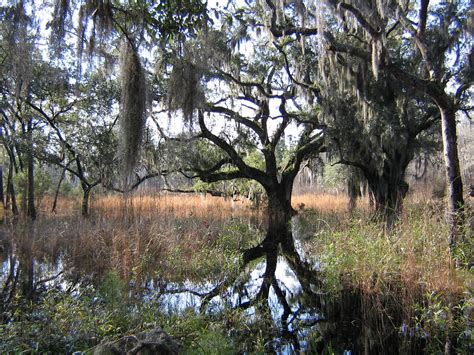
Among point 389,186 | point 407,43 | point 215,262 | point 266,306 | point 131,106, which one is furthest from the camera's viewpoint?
point 389,186

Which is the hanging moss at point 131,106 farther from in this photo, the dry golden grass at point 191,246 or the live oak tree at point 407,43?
the live oak tree at point 407,43

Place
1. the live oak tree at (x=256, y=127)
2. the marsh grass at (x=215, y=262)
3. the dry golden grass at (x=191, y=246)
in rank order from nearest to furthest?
1. the marsh grass at (x=215, y=262)
2. the dry golden grass at (x=191, y=246)
3. the live oak tree at (x=256, y=127)

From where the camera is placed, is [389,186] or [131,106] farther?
[389,186]

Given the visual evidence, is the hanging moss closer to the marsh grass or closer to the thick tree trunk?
the marsh grass

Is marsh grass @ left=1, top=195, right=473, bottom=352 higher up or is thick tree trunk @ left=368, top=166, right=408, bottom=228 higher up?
thick tree trunk @ left=368, top=166, right=408, bottom=228

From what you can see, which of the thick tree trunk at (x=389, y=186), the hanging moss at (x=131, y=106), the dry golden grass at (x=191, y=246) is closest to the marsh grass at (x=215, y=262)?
the dry golden grass at (x=191, y=246)

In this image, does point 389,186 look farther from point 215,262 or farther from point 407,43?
point 215,262

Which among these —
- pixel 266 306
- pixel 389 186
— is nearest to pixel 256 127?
pixel 389 186

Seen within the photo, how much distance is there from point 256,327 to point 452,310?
2150mm

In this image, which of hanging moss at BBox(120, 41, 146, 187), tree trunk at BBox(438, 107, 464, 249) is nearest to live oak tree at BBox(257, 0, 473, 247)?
tree trunk at BBox(438, 107, 464, 249)

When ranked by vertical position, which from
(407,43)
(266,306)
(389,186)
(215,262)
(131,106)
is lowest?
(266,306)

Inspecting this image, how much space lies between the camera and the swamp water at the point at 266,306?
3953 millimetres

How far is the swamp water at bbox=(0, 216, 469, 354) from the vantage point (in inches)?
156

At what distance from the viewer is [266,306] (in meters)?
4.86
